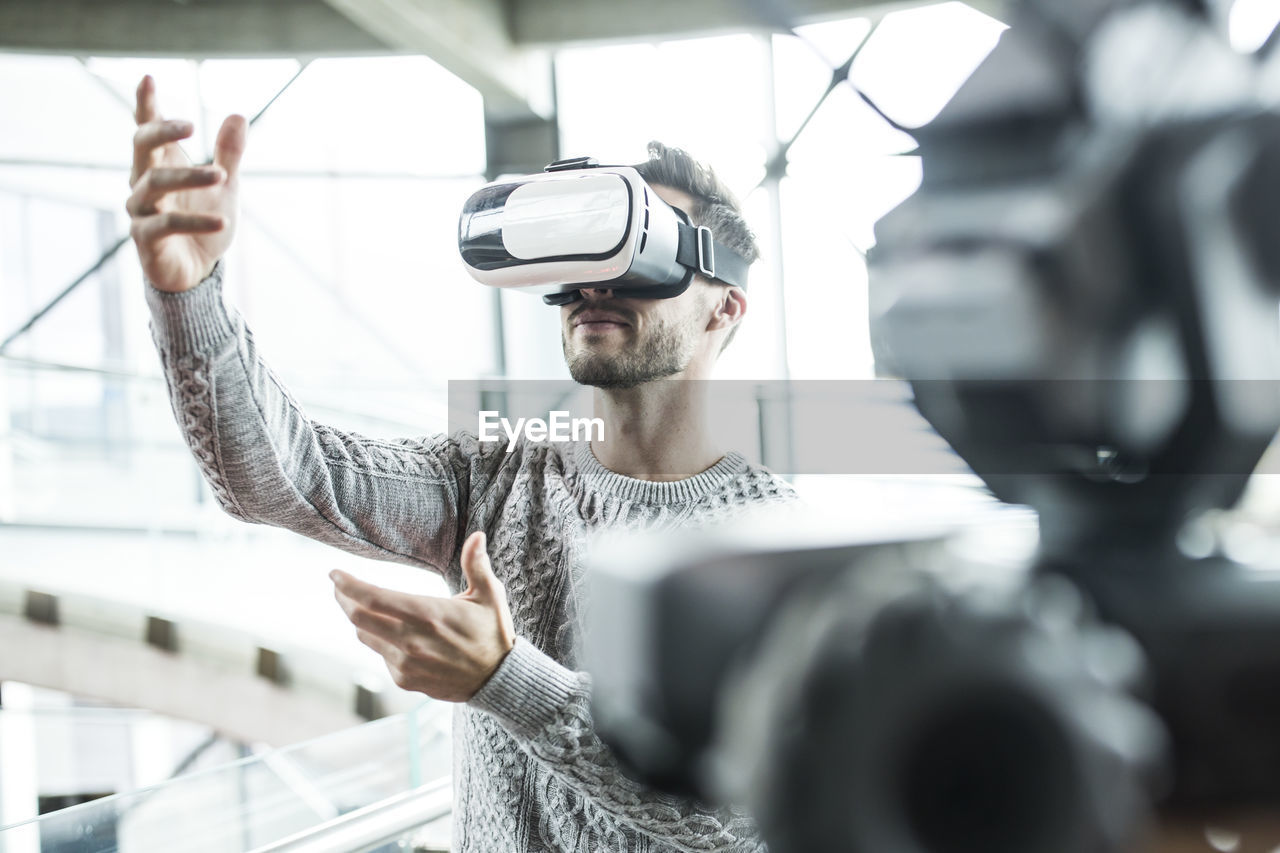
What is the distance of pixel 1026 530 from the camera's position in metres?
0.11

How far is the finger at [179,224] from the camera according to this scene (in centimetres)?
40

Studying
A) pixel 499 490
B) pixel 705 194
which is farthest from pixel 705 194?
pixel 499 490

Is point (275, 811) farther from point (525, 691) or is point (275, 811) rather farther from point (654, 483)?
point (525, 691)

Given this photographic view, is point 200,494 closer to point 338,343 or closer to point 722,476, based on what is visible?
point 338,343

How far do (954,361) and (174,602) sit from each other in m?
3.67

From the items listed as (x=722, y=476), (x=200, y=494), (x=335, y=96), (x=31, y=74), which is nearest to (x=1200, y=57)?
(x=722, y=476)

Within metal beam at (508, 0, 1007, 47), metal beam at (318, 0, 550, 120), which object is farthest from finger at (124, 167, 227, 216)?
metal beam at (318, 0, 550, 120)

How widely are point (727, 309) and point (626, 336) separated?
15cm

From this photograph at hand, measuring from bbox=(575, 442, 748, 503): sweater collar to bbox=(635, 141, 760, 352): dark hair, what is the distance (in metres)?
0.15

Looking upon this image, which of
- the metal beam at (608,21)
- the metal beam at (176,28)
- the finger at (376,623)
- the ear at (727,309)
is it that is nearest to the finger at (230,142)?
the finger at (376,623)

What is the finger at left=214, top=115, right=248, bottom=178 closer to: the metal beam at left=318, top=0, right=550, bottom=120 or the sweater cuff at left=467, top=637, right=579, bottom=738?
the sweater cuff at left=467, top=637, right=579, bottom=738

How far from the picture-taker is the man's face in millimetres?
561

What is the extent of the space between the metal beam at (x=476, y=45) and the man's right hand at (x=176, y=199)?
2414mm

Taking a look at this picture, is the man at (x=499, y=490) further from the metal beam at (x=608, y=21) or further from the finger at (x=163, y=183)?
the metal beam at (x=608, y=21)
